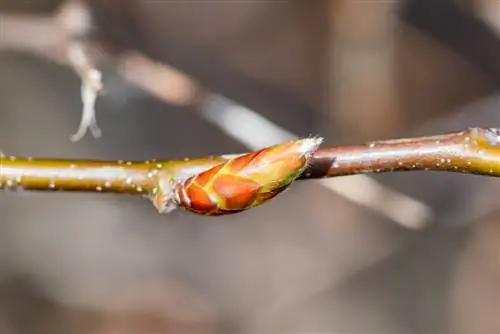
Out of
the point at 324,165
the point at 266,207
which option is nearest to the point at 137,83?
the point at 324,165

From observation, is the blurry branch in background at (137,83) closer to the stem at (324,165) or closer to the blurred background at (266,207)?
the stem at (324,165)

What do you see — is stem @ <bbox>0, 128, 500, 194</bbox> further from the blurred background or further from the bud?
the blurred background

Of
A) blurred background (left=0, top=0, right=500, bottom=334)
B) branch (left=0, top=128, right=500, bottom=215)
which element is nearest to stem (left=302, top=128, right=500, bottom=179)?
branch (left=0, top=128, right=500, bottom=215)

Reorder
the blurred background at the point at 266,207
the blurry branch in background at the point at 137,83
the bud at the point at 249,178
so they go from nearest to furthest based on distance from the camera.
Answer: the bud at the point at 249,178
the blurry branch in background at the point at 137,83
the blurred background at the point at 266,207

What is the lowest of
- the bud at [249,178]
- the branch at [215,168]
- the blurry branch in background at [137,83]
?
the bud at [249,178]

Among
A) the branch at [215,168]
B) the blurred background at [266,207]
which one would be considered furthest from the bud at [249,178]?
the blurred background at [266,207]

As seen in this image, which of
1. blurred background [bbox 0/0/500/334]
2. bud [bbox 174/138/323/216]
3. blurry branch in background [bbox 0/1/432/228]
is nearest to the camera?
bud [bbox 174/138/323/216]

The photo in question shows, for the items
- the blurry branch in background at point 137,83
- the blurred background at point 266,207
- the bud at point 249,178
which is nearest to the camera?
the bud at point 249,178

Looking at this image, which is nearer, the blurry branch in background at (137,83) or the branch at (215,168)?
the branch at (215,168)
